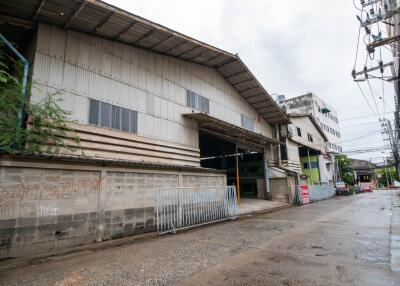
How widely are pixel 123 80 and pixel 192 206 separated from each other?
18.3 feet

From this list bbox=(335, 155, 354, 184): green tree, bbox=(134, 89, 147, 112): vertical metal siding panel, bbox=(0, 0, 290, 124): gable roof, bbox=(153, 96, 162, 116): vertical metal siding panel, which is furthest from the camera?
bbox=(335, 155, 354, 184): green tree

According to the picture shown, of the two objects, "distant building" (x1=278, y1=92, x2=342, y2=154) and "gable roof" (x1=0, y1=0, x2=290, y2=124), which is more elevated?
"distant building" (x1=278, y1=92, x2=342, y2=154)

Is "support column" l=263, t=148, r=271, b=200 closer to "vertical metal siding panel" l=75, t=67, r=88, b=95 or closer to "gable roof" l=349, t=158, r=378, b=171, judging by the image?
"vertical metal siding panel" l=75, t=67, r=88, b=95

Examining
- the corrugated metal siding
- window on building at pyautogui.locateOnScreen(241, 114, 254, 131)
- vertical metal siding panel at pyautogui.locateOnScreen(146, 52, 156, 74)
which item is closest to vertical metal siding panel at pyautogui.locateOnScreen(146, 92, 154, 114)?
vertical metal siding panel at pyautogui.locateOnScreen(146, 52, 156, 74)

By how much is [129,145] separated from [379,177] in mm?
76915

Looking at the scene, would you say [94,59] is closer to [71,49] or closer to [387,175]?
[71,49]

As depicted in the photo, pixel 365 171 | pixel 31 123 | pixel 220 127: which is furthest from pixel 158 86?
pixel 365 171

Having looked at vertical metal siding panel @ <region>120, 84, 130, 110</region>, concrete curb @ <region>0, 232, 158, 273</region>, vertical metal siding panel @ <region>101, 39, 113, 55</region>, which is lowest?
concrete curb @ <region>0, 232, 158, 273</region>

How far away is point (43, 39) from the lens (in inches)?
313

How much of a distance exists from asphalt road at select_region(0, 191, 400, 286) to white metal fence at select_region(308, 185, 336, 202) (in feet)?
51.3

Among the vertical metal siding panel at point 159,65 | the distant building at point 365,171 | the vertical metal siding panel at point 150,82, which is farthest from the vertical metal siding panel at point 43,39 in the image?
the distant building at point 365,171

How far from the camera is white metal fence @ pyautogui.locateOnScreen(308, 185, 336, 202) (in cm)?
2272

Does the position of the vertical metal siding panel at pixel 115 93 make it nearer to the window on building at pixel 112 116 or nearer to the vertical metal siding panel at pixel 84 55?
the window on building at pixel 112 116

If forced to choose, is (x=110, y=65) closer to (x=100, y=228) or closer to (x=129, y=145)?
(x=129, y=145)
